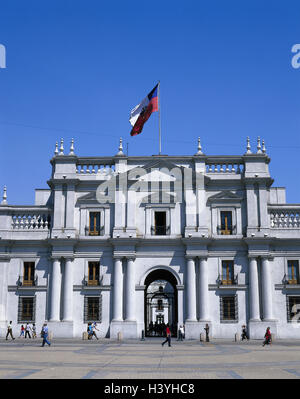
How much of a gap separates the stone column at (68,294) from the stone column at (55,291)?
61cm

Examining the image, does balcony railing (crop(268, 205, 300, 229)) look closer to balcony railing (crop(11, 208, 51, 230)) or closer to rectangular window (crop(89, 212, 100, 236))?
rectangular window (crop(89, 212, 100, 236))

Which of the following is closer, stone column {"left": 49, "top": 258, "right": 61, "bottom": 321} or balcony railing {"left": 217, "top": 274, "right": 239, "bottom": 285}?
stone column {"left": 49, "top": 258, "right": 61, "bottom": 321}

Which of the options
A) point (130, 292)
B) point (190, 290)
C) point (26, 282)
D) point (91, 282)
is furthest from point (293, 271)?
point (26, 282)

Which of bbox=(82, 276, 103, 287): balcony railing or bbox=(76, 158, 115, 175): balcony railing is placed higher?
bbox=(76, 158, 115, 175): balcony railing

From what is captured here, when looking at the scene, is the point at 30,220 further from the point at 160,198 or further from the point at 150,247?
the point at 160,198

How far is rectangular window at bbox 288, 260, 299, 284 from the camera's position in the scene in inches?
1881

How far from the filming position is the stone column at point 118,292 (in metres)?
46.7

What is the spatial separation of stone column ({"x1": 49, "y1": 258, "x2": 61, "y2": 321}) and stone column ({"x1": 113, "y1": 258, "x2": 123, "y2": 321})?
490cm

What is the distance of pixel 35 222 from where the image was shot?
50000 mm

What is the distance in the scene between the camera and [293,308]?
47.0 metres

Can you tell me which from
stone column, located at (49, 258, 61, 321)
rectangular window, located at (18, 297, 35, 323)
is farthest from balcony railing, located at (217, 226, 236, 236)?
rectangular window, located at (18, 297, 35, 323)

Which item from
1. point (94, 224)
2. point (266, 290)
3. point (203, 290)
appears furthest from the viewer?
point (94, 224)

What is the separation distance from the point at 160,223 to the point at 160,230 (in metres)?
0.66

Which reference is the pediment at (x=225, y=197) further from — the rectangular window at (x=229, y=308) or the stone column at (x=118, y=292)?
the stone column at (x=118, y=292)
